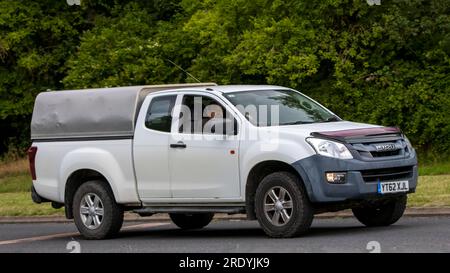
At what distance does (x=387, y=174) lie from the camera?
43.5ft

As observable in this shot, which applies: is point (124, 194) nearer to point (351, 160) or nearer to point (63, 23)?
point (351, 160)

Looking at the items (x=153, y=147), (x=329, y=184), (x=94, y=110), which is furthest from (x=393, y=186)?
(x=94, y=110)

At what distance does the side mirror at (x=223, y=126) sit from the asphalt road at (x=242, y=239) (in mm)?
1313

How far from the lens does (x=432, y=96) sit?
30703 millimetres

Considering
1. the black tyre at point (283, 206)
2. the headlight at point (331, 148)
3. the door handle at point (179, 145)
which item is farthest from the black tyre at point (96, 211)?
the headlight at point (331, 148)

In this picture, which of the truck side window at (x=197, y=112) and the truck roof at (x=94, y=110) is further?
the truck roof at (x=94, y=110)

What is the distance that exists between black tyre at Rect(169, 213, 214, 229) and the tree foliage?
14852mm

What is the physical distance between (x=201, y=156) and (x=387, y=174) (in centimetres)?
230

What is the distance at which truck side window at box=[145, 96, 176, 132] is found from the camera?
14586mm

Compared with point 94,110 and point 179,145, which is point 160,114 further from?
point 94,110

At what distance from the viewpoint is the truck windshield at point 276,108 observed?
547 inches

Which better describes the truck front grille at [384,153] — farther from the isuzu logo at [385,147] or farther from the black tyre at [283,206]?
the black tyre at [283,206]
